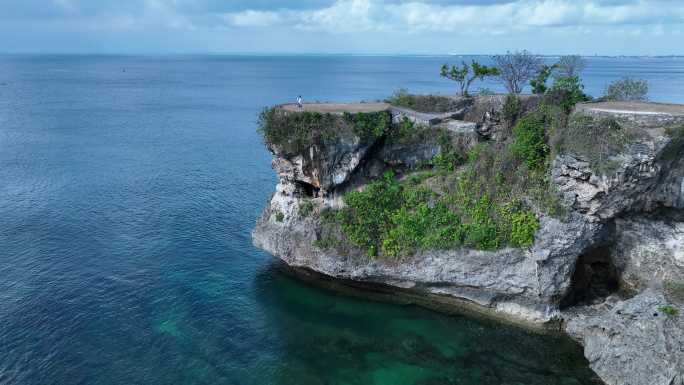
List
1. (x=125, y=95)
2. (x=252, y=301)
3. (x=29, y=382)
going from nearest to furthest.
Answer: (x=29, y=382)
(x=252, y=301)
(x=125, y=95)

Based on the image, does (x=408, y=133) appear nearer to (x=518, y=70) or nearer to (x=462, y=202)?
(x=462, y=202)

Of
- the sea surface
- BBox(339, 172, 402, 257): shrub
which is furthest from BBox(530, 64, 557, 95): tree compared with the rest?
the sea surface

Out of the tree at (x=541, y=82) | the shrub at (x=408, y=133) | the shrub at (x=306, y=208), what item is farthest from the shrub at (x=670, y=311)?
the shrub at (x=306, y=208)

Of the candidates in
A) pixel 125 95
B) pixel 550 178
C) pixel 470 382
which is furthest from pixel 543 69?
pixel 125 95

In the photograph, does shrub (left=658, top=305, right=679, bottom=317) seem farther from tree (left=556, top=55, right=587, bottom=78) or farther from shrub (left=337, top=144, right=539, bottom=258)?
tree (left=556, top=55, right=587, bottom=78)

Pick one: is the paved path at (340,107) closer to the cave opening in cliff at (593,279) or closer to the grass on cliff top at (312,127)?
the grass on cliff top at (312,127)

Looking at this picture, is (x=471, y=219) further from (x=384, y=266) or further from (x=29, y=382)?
(x=29, y=382)

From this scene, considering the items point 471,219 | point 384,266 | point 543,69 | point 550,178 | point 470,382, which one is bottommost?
point 470,382

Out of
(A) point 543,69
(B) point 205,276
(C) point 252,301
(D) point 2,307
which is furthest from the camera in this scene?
(A) point 543,69
